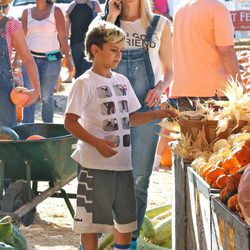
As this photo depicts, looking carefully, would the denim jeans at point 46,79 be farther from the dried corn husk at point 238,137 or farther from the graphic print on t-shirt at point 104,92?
the dried corn husk at point 238,137

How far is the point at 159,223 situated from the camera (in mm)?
6328

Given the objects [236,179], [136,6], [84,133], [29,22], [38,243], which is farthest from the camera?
[29,22]

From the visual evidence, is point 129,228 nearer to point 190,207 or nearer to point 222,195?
point 190,207

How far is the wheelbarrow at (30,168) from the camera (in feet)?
21.5

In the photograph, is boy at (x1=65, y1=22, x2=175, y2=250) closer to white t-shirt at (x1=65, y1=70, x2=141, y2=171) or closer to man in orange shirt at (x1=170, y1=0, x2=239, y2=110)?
white t-shirt at (x1=65, y1=70, x2=141, y2=171)

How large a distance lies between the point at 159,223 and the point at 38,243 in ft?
3.19

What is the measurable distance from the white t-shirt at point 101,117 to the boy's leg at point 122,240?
0.39 m

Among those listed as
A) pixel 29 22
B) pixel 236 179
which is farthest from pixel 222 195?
pixel 29 22

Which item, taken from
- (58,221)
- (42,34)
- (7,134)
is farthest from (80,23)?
(7,134)

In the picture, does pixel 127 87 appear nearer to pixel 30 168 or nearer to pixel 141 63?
pixel 141 63

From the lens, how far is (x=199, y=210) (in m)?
4.70

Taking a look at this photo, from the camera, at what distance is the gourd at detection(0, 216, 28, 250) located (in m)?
4.52

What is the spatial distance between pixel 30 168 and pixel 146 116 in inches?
66.6

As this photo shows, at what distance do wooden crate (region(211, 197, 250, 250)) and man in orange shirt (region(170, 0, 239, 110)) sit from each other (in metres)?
2.10
